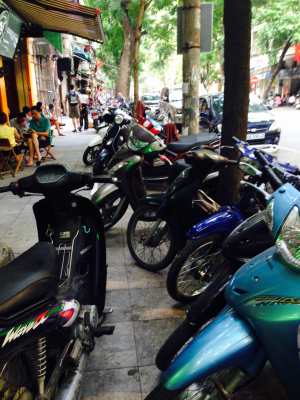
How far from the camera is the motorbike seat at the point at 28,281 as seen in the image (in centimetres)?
146

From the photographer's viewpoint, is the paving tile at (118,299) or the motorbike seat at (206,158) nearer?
the motorbike seat at (206,158)

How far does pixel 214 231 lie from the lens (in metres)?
2.84

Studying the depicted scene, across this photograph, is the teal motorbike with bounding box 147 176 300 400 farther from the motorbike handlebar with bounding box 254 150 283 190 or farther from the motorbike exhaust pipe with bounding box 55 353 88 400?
the motorbike handlebar with bounding box 254 150 283 190

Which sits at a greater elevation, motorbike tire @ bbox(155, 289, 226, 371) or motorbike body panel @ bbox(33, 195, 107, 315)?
motorbike body panel @ bbox(33, 195, 107, 315)

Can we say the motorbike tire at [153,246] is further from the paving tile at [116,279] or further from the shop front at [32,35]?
the shop front at [32,35]

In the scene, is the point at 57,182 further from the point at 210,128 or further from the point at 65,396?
the point at 210,128

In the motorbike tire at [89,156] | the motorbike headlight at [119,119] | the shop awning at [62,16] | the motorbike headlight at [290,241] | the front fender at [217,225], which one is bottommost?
the motorbike tire at [89,156]

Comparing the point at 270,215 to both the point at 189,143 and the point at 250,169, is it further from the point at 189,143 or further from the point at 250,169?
the point at 189,143

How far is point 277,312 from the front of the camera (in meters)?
1.36

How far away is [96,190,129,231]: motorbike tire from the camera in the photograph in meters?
4.50

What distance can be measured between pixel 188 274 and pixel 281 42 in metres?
30.2

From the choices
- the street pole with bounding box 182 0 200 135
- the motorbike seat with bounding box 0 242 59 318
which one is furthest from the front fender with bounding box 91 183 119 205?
the street pole with bounding box 182 0 200 135

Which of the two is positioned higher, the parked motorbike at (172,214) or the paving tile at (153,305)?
the parked motorbike at (172,214)

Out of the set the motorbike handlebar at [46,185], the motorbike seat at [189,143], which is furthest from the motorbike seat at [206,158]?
the motorbike seat at [189,143]
